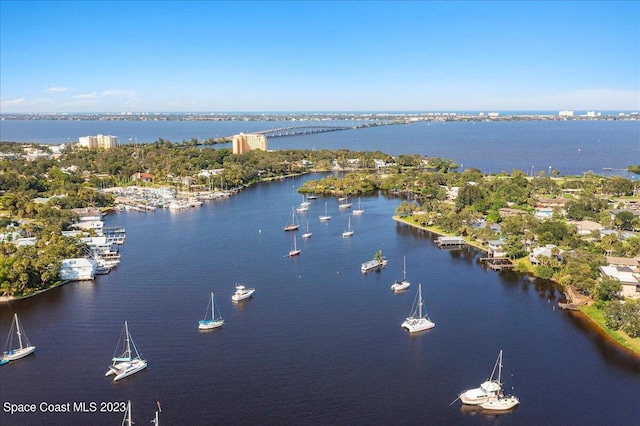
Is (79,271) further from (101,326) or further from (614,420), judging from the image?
(614,420)

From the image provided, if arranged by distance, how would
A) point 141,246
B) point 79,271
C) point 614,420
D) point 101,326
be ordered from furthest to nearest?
point 141,246 < point 79,271 < point 101,326 < point 614,420

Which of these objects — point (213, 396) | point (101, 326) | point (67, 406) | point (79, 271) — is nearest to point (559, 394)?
point (213, 396)

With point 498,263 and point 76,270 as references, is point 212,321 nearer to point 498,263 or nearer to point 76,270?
point 76,270

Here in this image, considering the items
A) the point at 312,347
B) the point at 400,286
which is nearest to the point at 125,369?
the point at 312,347

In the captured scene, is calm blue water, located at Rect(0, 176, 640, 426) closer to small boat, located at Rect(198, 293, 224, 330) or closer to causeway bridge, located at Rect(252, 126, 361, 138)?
small boat, located at Rect(198, 293, 224, 330)

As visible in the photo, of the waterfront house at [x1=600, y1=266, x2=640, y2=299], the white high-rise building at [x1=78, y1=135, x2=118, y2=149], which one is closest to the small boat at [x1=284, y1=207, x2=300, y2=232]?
the waterfront house at [x1=600, y1=266, x2=640, y2=299]
